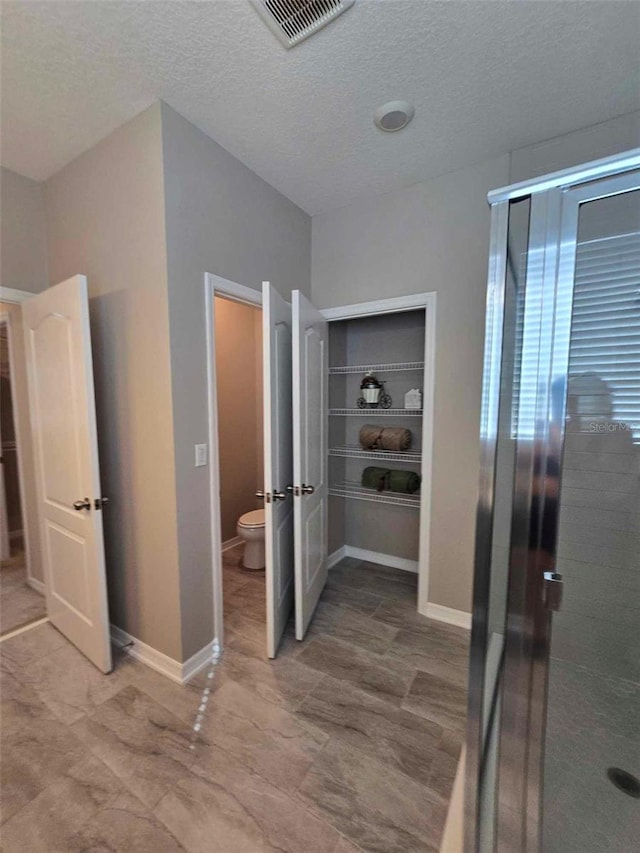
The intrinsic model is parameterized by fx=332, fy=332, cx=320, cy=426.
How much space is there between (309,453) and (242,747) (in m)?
1.37

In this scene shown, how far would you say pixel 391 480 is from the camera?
8.50 feet

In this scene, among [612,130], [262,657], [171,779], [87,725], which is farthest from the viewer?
[262,657]

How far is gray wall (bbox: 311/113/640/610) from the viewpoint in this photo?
1946 mm

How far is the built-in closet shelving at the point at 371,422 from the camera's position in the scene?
2.66 meters

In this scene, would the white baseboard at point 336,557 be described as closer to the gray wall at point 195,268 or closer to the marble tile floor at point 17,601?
the gray wall at point 195,268

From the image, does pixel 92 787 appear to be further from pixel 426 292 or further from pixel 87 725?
pixel 426 292

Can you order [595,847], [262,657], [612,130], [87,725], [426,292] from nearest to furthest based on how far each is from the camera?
[595,847] → [87,725] → [612,130] → [262,657] → [426,292]

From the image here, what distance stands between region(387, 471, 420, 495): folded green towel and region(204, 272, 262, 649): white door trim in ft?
4.43

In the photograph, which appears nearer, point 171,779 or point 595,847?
point 595,847

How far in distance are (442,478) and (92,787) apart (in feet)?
6.96

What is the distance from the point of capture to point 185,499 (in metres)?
1.67

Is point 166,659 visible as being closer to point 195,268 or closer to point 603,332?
point 195,268

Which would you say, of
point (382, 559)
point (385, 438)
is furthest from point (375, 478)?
point (382, 559)

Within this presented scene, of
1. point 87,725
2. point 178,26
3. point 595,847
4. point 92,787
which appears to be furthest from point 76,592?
point 178,26
